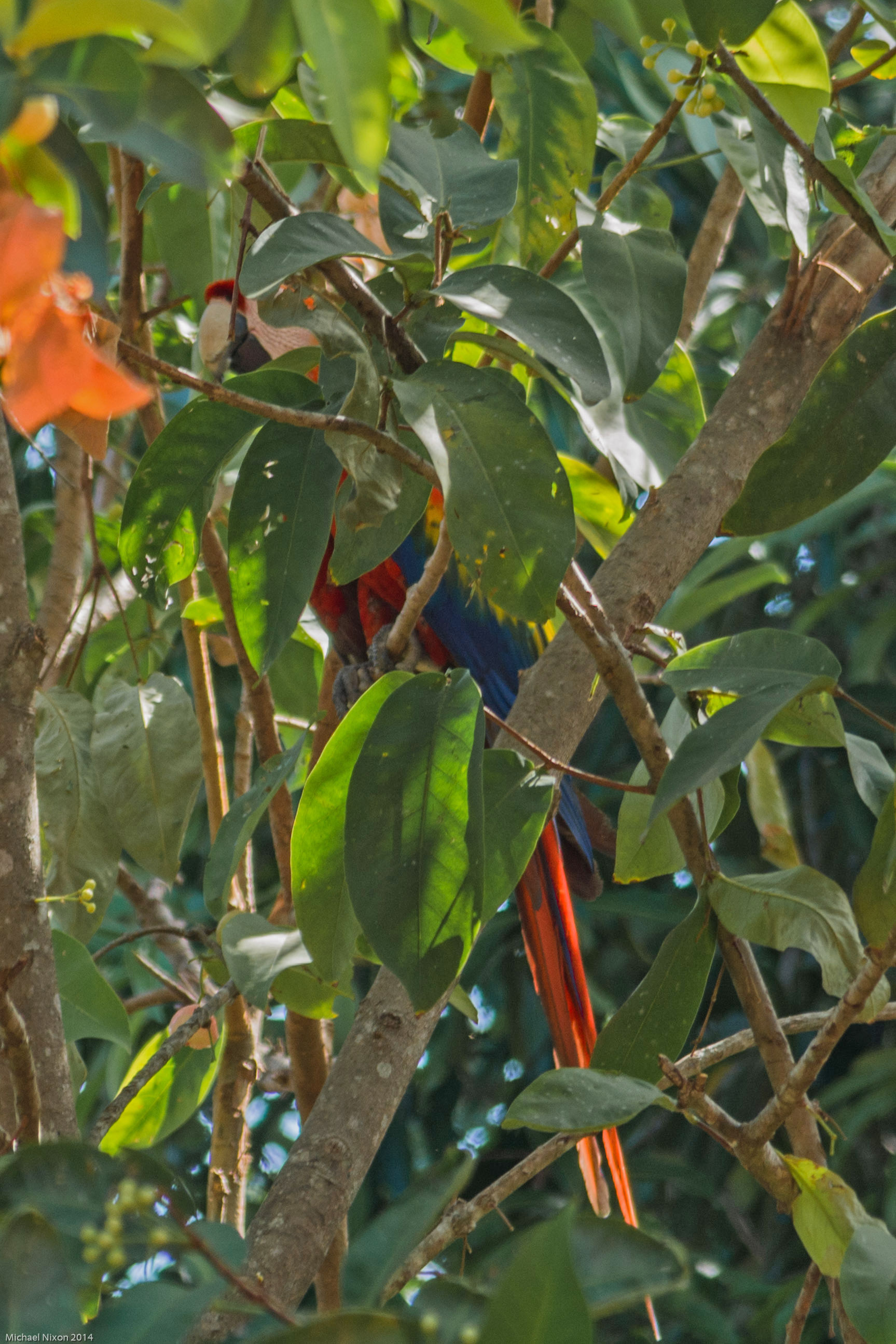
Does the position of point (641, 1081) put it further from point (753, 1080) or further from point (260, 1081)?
point (753, 1080)

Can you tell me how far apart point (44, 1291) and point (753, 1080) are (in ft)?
4.79

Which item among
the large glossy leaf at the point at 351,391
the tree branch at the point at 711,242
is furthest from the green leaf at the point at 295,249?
the tree branch at the point at 711,242

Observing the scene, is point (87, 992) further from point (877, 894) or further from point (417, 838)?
point (877, 894)

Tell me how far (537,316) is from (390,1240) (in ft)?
1.07

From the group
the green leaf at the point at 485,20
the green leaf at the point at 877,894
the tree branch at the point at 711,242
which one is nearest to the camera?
the green leaf at the point at 485,20

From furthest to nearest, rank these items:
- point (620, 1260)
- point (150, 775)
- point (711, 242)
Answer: point (711, 242)
point (150, 775)
point (620, 1260)

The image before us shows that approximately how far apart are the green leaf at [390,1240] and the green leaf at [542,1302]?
0.07 meters

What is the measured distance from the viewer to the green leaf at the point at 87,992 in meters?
0.72

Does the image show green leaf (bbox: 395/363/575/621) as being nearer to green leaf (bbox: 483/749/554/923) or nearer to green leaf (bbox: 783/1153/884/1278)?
green leaf (bbox: 483/749/554/923)

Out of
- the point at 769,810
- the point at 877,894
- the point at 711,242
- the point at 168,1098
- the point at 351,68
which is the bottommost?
the point at 168,1098

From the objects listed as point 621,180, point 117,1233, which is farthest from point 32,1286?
point 621,180

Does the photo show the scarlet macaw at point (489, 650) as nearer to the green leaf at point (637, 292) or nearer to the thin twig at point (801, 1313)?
the thin twig at point (801, 1313)

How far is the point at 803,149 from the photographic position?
0.54 meters

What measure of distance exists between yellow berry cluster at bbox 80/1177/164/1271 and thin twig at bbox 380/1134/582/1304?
1.24 feet
